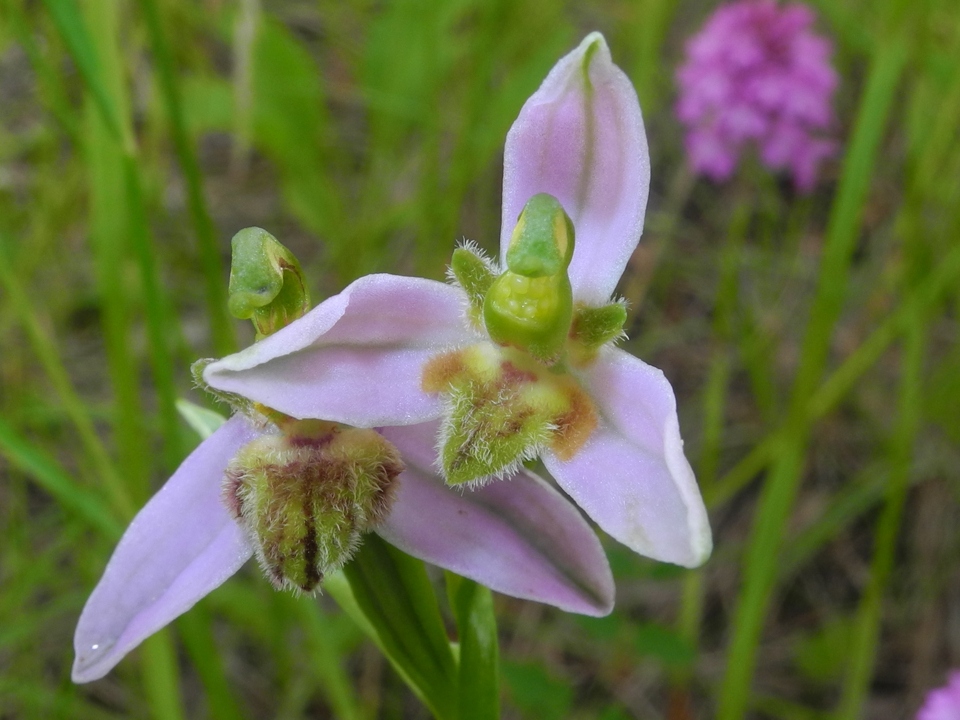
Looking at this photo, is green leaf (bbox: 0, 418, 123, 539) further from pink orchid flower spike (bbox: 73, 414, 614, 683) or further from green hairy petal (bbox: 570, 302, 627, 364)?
green hairy petal (bbox: 570, 302, 627, 364)

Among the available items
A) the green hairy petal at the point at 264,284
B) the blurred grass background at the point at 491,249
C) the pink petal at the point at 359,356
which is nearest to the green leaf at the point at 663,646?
the blurred grass background at the point at 491,249

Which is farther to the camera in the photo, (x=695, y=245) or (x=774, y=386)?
(x=695, y=245)

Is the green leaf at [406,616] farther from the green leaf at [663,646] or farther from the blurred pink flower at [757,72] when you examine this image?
the blurred pink flower at [757,72]


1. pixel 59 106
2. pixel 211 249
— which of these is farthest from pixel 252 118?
pixel 211 249

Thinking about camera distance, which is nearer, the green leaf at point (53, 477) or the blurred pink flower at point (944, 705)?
the green leaf at point (53, 477)

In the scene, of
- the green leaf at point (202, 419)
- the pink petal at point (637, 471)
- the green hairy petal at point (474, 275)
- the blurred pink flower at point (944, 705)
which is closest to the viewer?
the pink petal at point (637, 471)

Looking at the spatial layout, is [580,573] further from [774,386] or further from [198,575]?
[774,386]

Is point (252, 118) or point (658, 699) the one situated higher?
point (252, 118)

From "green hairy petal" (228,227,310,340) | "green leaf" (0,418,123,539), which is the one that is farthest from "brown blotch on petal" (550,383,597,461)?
"green leaf" (0,418,123,539)

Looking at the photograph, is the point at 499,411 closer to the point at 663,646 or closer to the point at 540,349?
the point at 540,349
